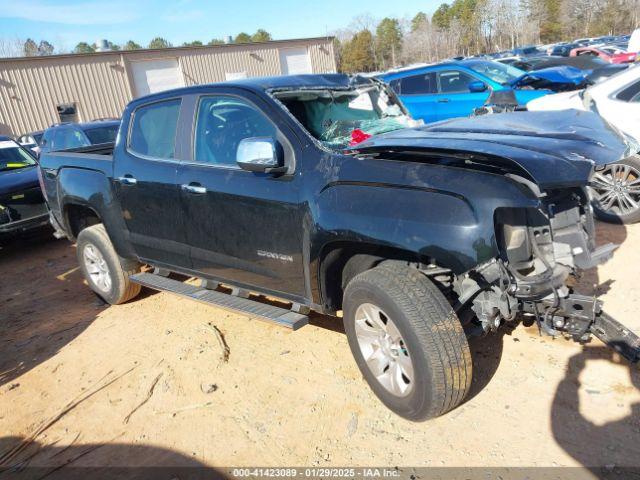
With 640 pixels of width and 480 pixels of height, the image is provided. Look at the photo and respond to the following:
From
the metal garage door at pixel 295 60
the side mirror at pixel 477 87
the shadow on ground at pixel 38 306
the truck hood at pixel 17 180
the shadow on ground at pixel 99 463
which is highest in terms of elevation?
the metal garage door at pixel 295 60

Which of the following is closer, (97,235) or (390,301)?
(390,301)

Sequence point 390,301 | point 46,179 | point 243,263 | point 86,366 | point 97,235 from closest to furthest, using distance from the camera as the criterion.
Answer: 1. point 390,301
2. point 243,263
3. point 86,366
4. point 97,235
5. point 46,179

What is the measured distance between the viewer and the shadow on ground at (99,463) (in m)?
2.78

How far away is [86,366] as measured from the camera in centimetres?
402

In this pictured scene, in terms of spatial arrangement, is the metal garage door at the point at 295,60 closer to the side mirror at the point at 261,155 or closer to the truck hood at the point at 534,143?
the truck hood at the point at 534,143

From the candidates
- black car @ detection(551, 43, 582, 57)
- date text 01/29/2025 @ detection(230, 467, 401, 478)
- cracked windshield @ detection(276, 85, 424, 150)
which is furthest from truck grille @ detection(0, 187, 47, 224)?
black car @ detection(551, 43, 582, 57)

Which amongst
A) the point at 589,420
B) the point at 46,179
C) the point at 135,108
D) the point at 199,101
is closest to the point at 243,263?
the point at 199,101

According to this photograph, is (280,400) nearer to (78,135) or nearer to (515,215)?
(515,215)

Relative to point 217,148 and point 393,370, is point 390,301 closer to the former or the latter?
point 393,370

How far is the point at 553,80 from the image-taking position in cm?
827

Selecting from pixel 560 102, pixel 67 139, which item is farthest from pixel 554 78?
pixel 67 139

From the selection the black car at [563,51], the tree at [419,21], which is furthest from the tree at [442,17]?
the black car at [563,51]

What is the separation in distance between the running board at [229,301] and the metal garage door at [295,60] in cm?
2852

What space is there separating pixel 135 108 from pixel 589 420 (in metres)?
4.15
